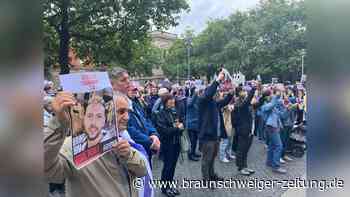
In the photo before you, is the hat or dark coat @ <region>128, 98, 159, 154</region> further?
the hat

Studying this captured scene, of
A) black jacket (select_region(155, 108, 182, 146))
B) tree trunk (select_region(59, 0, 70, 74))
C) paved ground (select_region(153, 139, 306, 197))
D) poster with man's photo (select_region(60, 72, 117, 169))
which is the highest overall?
tree trunk (select_region(59, 0, 70, 74))

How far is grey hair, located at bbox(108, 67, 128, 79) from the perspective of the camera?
7.10ft

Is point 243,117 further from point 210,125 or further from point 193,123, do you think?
point 193,123

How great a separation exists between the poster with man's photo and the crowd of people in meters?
0.06

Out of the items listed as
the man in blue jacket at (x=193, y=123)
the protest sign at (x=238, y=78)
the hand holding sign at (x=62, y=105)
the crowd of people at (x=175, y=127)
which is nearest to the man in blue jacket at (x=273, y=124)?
the crowd of people at (x=175, y=127)

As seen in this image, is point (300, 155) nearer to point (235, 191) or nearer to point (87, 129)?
point (235, 191)

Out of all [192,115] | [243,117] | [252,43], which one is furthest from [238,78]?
[243,117]

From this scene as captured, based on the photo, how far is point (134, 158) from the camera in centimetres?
187

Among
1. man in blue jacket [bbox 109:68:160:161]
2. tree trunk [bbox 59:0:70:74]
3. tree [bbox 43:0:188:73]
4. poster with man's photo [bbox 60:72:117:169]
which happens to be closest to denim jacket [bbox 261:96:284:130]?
man in blue jacket [bbox 109:68:160:161]

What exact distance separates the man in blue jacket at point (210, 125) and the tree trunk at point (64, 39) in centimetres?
105

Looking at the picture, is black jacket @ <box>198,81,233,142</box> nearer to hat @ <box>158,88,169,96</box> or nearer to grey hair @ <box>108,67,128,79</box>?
hat @ <box>158,88,169,96</box>

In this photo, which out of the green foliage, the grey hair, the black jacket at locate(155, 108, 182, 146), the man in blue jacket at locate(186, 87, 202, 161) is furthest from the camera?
the black jacket at locate(155, 108, 182, 146)

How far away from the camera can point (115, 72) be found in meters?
2.19

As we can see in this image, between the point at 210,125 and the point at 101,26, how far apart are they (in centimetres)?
134
